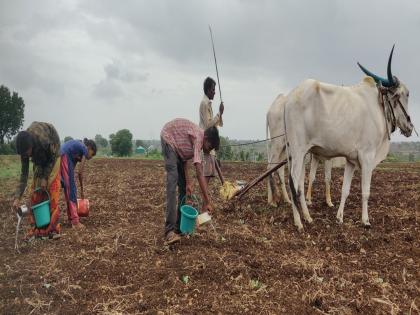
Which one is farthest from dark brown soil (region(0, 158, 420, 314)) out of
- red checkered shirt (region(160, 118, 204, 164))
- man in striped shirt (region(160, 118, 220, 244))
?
red checkered shirt (region(160, 118, 204, 164))

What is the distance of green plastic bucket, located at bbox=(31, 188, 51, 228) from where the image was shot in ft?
18.0

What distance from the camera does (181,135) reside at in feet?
16.9

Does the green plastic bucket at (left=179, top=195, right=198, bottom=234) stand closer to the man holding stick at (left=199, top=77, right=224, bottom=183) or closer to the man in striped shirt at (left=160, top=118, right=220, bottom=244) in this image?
the man in striped shirt at (left=160, top=118, right=220, bottom=244)

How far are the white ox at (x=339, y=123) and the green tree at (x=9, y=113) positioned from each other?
41.2m

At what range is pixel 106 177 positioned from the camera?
13352 mm

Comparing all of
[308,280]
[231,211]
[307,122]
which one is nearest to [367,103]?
[307,122]

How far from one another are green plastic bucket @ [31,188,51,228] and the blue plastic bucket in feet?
5.76

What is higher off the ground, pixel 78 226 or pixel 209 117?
pixel 209 117

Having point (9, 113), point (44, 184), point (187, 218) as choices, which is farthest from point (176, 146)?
point (9, 113)

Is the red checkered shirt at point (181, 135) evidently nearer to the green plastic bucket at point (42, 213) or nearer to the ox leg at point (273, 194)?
the green plastic bucket at point (42, 213)

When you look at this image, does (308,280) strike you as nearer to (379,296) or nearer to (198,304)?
(379,296)

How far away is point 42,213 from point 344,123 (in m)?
4.21

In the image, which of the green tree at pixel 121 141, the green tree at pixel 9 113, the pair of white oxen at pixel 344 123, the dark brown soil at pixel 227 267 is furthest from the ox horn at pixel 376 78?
the green tree at pixel 9 113

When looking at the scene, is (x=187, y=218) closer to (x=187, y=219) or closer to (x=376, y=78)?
(x=187, y=219)
